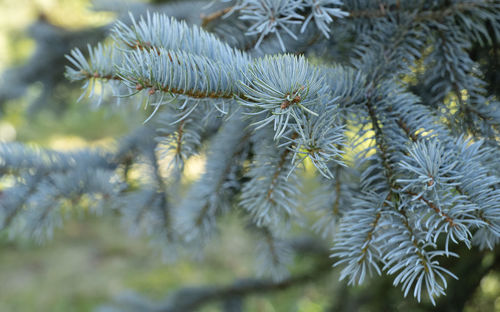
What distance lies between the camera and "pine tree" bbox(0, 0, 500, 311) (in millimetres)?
447

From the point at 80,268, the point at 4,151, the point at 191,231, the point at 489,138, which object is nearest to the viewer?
the point at 489,138

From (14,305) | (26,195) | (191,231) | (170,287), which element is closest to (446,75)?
(191,231)

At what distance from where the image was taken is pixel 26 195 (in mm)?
807

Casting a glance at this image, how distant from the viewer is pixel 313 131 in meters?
0.45

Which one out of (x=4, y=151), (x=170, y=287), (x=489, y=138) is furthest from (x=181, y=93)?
(x=170, y=287)

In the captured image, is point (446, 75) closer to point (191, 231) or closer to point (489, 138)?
point (489, 138)

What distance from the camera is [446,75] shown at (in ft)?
2.12

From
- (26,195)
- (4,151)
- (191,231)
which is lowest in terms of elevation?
(191,231)

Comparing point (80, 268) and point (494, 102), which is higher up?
point (494, 102)

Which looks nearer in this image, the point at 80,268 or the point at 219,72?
the point at 219,72

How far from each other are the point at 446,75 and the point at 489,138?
0.13 metres

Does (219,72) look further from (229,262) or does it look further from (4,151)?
(229,262)

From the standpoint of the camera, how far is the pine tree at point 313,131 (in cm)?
45

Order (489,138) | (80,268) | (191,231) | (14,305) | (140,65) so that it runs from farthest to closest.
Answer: (80,268) → (14,305) → (191,231) → (489,138) → (140,65)
